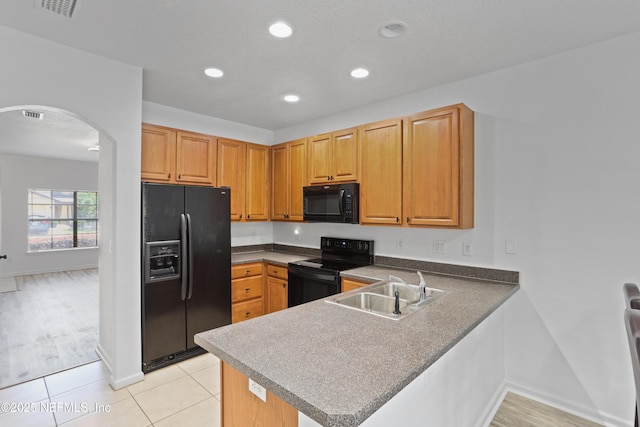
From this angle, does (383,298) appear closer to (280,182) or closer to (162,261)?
(162,261)

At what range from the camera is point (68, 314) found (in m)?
4.54

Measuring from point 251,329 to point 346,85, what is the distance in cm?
237

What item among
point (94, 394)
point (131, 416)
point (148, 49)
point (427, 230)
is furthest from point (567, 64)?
point (94, 394)

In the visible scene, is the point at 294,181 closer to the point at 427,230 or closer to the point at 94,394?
the point at 427,230

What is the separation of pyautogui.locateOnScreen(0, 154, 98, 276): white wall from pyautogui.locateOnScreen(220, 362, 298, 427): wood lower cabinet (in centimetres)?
824

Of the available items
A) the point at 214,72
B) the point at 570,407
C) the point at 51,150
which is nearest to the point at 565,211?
the point at 570,407

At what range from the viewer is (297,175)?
397 cm

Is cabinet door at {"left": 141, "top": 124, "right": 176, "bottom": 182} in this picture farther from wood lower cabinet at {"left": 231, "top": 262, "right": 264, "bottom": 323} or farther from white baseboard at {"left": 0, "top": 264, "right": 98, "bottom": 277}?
white baseboard at {"left": 0, "top": 264, "right": 98, "bottom": 277}

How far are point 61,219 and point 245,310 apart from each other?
6.75 metres

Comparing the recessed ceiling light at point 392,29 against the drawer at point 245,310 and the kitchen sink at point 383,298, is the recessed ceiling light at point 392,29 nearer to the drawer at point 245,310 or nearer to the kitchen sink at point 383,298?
the kitchen sink at point 383,298

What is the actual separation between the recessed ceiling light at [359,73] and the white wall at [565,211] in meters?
0.90

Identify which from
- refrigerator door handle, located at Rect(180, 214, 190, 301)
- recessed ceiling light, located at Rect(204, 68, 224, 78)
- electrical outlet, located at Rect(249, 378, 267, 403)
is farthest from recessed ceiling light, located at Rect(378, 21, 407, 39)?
refrigerator door handle, located at Rect(180, 214, 190, 301)

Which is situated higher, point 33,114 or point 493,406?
point 33,114

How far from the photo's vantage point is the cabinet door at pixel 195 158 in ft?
11.5
